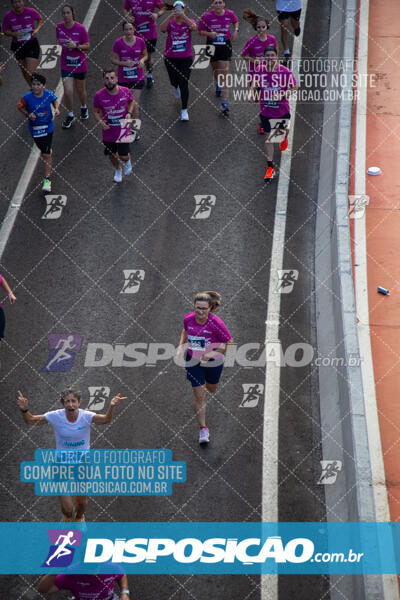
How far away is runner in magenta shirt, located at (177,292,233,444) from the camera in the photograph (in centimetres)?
1023

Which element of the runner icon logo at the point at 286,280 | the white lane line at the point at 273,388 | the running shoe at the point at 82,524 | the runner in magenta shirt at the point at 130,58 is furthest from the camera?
the runner in magenta shirt at the point at 130,58

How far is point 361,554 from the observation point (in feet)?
27.5

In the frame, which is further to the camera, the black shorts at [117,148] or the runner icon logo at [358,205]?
the black shorts at [117,148]

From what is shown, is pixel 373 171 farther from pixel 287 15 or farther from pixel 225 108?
pixel 287 15

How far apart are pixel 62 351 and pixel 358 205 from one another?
5553mm

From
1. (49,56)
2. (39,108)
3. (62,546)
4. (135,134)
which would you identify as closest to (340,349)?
(62,546)

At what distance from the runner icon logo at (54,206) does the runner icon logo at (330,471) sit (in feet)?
22.4

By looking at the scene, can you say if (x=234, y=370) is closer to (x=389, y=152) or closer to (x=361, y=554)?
(x=361, y=554)

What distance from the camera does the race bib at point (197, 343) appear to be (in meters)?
10.3

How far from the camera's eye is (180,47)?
1650 cm

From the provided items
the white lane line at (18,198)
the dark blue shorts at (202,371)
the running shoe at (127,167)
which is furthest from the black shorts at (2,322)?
the running shoe at (127,167)

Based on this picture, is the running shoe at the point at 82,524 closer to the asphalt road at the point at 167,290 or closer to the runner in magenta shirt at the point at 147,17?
the asphalt road at the point at 167,290

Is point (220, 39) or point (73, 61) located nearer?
point (73, 61)

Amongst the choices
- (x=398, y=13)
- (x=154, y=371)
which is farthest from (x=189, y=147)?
(x=398, y=13)
